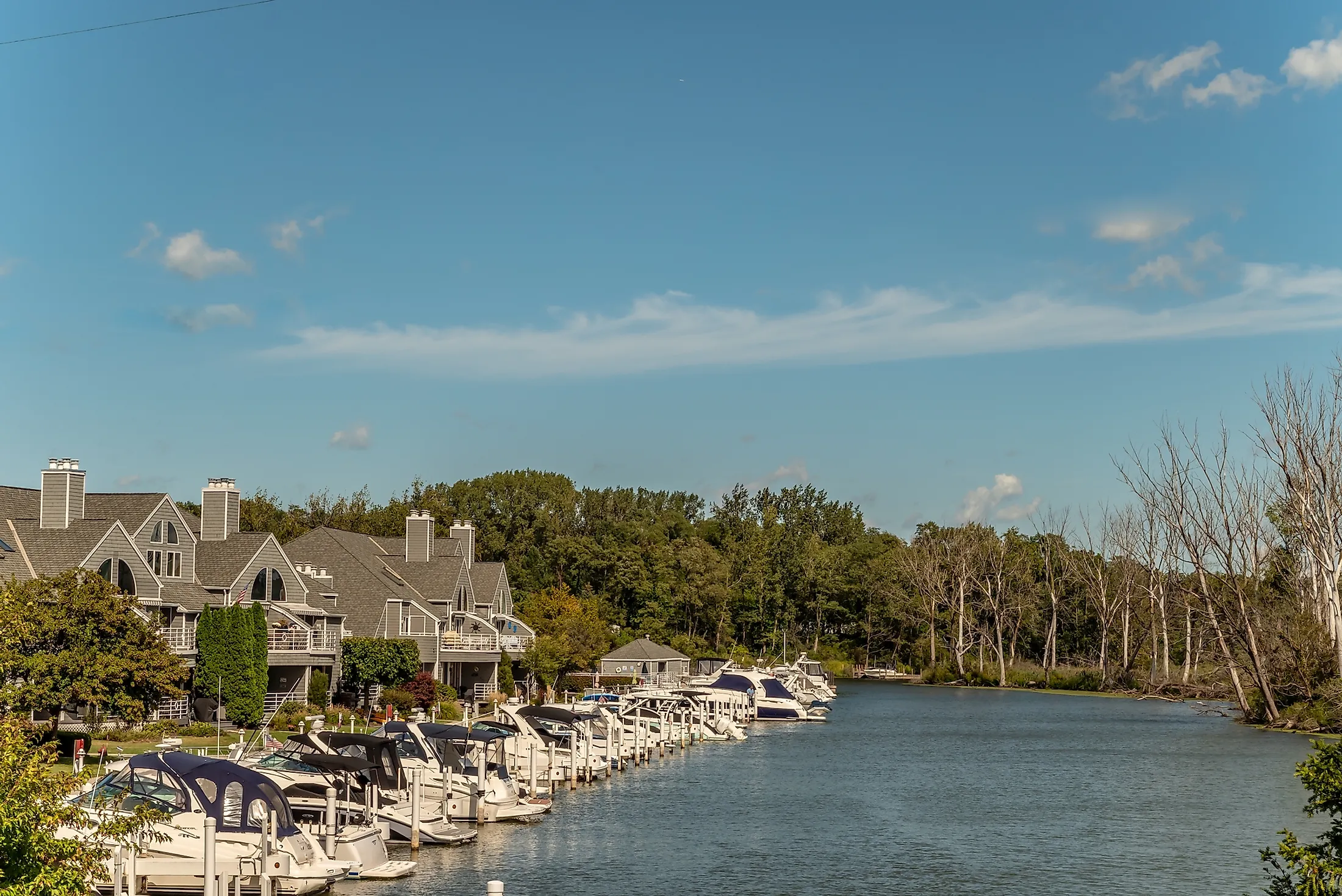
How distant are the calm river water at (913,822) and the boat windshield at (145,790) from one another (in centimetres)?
484

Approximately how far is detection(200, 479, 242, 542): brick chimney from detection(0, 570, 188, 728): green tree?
2331 cm

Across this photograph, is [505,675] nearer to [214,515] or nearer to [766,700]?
[214,515]

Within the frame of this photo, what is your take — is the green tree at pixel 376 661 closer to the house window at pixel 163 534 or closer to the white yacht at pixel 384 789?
the house window at pixel 163 534

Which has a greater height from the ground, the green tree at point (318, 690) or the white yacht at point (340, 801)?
the green tree at point (318, 690)

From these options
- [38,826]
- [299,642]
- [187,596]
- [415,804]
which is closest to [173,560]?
[187,596]

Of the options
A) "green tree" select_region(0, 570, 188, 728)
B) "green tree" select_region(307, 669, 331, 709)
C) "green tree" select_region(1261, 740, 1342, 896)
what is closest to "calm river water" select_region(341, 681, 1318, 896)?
"green tree" select_region(0, 570, 188, 728)

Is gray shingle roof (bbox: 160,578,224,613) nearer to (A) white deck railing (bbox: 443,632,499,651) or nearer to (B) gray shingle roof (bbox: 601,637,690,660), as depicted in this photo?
(A) white deck railing (bbox: 443,632,499,651)

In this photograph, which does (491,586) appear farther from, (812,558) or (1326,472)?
(812,558)

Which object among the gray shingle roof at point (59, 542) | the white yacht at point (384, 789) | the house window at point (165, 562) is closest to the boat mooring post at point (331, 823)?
the white yacht at point (384, 789)

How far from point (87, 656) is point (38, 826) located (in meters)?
29.7

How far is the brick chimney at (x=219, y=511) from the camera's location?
69188 mm

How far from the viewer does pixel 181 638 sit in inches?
2265

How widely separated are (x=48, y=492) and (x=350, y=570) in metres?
23.7

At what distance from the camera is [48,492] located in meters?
57.9
